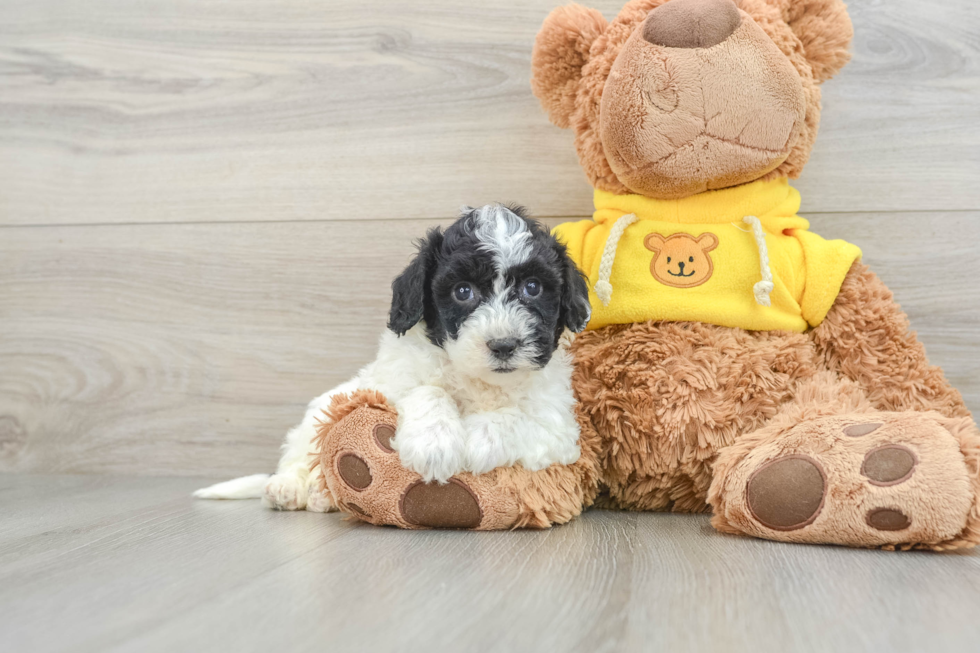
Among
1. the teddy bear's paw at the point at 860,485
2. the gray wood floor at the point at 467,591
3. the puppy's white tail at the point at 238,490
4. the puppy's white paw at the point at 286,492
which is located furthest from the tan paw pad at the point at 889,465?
the puppy's white tail at the point at 238,490

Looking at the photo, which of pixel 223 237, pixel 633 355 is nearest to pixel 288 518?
pixel 633 355

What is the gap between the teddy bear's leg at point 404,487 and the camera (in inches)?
48.0

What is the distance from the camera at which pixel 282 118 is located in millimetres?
1968

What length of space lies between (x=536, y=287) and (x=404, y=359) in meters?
0.28

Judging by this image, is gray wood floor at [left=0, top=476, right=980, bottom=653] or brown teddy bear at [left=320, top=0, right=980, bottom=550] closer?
gray wood floor at [left=0, top=476, right=980, bottom=653]

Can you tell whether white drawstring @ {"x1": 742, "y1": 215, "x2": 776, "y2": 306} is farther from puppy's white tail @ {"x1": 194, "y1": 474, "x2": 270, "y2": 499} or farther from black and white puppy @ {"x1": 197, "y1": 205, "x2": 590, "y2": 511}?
puppy's white tail @ {"x1": 194, "y1": 474, "x2": 270, "y2": 499}

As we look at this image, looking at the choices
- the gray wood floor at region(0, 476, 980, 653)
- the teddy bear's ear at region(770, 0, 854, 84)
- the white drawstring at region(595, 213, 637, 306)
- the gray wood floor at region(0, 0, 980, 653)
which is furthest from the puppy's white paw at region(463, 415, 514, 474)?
the teddy bear's ear at region(770, 0, 854, 84)

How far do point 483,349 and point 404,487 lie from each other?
265 mm

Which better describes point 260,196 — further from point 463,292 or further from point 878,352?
point 878,352

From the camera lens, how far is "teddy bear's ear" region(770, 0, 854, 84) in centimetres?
144

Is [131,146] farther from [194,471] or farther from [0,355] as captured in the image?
[194,471]

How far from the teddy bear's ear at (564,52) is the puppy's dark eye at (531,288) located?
474mm

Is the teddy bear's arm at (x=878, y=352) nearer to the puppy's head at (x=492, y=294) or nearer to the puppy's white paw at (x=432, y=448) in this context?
the puppy's head at (x=492, y=294)

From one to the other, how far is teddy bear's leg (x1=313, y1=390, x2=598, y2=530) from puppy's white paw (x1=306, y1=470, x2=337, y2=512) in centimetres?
16
